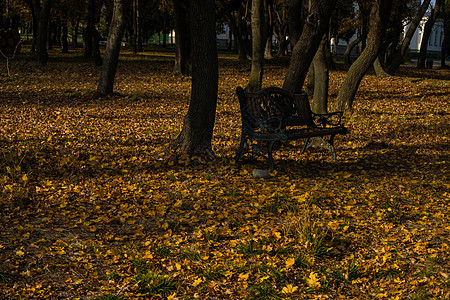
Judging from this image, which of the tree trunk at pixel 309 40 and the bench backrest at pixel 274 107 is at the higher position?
the tree trunk at pixel 309 40

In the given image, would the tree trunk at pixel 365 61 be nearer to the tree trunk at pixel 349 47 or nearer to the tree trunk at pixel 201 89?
the tree trunk at pixel 201 89

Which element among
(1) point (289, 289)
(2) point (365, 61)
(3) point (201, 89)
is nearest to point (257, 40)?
(2) point (365, 61)

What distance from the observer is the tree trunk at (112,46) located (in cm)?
1402

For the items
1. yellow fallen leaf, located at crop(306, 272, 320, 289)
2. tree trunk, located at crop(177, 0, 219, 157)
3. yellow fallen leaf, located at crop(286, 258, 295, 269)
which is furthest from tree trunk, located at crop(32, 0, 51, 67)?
yellow fallen leaf, located at crop(306, 272, 320, 289)

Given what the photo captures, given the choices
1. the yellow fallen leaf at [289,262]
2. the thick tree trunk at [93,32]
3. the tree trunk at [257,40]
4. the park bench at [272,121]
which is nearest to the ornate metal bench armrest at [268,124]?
the park bench at [272,121]

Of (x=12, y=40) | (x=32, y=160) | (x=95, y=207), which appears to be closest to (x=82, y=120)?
(x=32, y=160)

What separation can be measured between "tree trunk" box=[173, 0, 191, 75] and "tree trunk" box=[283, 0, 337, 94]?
11.1 meters

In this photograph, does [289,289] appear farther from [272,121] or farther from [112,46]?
[112,46]

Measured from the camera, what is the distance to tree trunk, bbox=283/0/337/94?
905 centimetres

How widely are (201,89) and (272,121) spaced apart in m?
1.19

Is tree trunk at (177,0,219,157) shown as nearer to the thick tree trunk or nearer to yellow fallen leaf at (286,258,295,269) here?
yellow fallen leaf at (286,258,295,269)

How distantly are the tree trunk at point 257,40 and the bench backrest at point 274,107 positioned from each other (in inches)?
242

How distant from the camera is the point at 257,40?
575 inches

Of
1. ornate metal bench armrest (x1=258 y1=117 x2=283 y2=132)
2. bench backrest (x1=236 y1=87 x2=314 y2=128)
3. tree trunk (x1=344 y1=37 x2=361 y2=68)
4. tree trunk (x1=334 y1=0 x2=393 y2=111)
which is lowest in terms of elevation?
ornate metal bench armrest (x1=258 y1=117 x2=283 y2=132)
